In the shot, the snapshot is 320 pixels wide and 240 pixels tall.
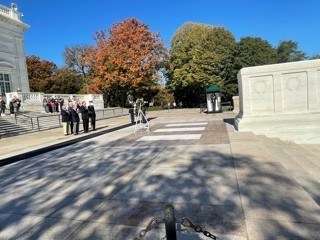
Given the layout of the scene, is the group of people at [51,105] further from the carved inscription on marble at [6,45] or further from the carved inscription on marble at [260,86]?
the carved inscription on marble at [260,86]

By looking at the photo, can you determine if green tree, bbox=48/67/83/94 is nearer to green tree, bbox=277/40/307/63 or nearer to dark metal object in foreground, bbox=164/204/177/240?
green tree, bbox=277/40/307/63

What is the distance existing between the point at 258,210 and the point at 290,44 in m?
63.4

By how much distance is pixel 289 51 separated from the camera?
191 feet

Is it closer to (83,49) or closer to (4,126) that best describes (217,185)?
(4,126)

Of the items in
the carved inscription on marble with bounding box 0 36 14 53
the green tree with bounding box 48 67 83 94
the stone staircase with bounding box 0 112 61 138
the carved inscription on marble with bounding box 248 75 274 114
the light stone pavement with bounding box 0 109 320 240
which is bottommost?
the light stone pavement with bounding box 0 109 320 240

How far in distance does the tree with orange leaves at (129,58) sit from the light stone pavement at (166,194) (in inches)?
1170

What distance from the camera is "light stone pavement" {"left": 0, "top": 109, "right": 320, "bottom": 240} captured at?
12.7 ft

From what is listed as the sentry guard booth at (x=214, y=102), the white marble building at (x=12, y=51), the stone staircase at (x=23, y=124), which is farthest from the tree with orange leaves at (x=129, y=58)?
the stone staircase at (x=23, y=124)

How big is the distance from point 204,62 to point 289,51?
2860 centimetres

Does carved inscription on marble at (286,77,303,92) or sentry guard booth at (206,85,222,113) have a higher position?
carved inscription on marble at (286,77,303,92)

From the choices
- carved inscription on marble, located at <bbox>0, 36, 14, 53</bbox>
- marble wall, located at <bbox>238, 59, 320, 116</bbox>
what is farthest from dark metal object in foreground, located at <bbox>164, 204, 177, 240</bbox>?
carved inscription on marble, located at <bbox>0, 36, 14, 53</bbox>

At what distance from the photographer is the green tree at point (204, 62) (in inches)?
1561

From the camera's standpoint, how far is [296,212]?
4.04 m

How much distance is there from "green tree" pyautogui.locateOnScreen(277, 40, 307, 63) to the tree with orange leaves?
28.9m
